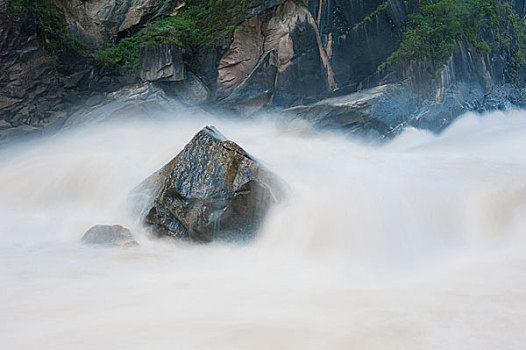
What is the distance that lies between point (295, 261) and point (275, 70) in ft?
26.4

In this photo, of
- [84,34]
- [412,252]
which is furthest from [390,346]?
[84,34]

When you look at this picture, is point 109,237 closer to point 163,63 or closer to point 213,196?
point 213,196

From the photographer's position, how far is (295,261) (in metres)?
5.11

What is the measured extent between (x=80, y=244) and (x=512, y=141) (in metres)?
9.99

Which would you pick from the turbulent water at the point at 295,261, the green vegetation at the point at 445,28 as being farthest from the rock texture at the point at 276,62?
the turbulent water at the point at 295,261

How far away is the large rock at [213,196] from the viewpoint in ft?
18.6

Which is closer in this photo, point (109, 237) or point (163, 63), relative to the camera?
point (109, 237)

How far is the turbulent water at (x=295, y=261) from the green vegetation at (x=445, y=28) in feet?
12.1

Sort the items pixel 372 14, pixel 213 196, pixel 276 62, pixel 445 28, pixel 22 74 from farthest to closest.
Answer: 1. pixel 445 28
2. pixel 276 62
3. pixel 372 14
4. pixel 22 74
5. pixel 213 196

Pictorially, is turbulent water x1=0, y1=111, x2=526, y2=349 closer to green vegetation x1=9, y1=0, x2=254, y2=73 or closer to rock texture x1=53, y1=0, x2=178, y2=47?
green vegetation x1=9, y1=0, x2=254, y2=73

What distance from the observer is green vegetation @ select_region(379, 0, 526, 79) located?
40.5 ft

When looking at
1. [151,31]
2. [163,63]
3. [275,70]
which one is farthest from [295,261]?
[151,31]

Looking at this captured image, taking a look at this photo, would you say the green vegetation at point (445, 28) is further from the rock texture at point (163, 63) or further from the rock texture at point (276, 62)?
the rock texture at point (163, 63)

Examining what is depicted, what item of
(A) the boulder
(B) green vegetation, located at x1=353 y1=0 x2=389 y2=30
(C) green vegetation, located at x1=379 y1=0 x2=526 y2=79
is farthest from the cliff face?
(A) the boulder
